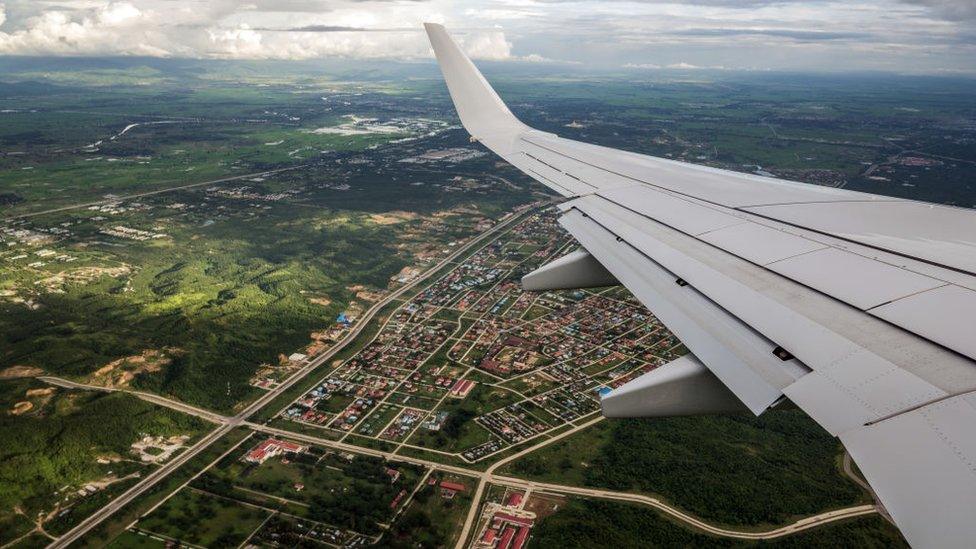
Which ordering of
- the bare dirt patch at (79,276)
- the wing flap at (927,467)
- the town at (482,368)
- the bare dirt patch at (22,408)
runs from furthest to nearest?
the bare dirt patch at (79,276), the bare dirt patch at (22,408), the town at (482,368), the wing flap at (927,467)

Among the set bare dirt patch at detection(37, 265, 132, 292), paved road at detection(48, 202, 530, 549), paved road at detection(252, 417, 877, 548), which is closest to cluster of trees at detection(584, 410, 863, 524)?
paved road at detection(252, 417, 877, 548)

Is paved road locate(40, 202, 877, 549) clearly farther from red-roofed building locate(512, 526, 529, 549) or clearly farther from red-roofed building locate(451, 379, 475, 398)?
red-roofed building locate(451, 379, 475, 398)

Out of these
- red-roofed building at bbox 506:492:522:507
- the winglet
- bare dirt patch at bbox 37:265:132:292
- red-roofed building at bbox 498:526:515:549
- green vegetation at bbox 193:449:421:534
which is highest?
the winglet

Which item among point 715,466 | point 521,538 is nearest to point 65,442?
point 521,538

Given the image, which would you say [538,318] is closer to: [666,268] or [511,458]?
[511,458]

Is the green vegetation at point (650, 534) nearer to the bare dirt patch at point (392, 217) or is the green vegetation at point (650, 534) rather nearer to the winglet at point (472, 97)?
the winglet at point (472, 97)

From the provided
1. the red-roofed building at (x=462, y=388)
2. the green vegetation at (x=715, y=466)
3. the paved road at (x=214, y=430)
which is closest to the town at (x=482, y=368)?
the red-roofed building at (x=462, y=388)
